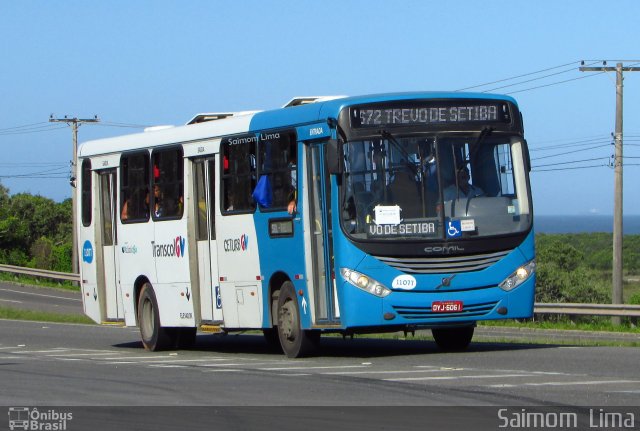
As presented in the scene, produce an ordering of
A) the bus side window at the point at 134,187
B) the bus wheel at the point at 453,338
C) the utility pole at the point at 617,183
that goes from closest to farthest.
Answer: the bus wheel at the point at 453,338
the bus side window at the point at 134,187
the utility pole at the point at 617,183

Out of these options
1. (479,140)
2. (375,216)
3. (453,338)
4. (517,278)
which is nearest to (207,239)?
(453,338)

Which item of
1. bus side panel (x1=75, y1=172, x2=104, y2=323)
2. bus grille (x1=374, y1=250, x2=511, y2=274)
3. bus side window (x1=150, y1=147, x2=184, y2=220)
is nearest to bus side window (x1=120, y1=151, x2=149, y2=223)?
bus side window (x1=150, y1=147, x2=184, y2=220)

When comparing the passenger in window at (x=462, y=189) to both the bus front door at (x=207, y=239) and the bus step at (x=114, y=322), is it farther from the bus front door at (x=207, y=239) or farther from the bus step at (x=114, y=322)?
the bus step at (x=114, y=322)

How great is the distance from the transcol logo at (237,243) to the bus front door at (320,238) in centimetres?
185

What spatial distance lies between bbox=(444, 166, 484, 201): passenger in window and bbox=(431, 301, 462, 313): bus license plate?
4.27 ft

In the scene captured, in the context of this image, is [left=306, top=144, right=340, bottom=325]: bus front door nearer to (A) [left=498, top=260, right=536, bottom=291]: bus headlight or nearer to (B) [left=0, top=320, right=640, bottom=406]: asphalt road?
(B) [left=0, top=320, right=640, bottom=406]: asphalt road

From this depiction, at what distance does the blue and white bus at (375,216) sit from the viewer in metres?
16.3

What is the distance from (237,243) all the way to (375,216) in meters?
3.29

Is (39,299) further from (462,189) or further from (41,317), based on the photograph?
(462,189)

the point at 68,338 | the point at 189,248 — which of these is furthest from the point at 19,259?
the point at 189,248

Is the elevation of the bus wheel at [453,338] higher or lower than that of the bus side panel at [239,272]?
lower

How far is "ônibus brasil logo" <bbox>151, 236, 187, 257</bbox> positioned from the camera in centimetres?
2055

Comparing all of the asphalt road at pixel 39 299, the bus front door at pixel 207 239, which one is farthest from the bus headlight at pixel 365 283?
the asphalt road at pixel 39 299

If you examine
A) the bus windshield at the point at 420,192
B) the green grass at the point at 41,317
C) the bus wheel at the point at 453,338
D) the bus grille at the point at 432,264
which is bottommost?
the green grass at the point at 41,317
